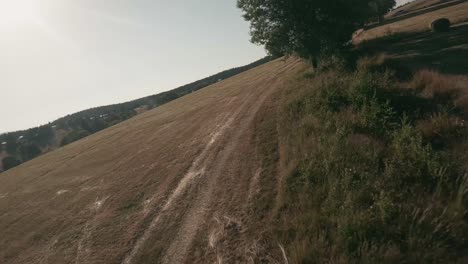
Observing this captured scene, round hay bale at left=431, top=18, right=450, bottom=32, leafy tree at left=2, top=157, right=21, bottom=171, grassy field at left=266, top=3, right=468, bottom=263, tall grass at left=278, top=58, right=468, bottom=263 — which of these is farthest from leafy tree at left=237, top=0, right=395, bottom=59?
leafy tree at left=2, top=157, right=21, bottom=171

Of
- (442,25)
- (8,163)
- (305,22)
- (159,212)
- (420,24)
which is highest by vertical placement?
(305,22)

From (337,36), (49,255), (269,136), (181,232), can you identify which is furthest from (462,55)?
(49,255)

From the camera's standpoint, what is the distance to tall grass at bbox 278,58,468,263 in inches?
262

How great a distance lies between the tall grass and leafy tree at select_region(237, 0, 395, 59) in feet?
49.0

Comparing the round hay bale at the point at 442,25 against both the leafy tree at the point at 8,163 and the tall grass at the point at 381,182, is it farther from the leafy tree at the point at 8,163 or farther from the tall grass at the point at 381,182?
→ the leafy tree at the point at 8,163

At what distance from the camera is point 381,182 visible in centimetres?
862

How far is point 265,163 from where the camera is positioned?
13.5 meters

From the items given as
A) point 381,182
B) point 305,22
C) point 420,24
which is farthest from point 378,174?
point 420,24

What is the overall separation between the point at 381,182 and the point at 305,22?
76.3 ft

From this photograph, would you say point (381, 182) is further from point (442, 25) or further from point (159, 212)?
point (442, 25)

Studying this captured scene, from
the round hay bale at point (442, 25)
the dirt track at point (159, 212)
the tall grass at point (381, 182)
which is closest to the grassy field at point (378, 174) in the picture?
the tall grass at point (381, 182)

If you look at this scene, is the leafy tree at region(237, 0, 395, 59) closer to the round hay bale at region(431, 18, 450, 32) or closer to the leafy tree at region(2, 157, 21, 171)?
the round hay bale at region(431, 18, 450, 32)

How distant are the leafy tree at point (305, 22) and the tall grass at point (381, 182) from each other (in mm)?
14934

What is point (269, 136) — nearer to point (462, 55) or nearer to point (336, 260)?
point (336, 260)
